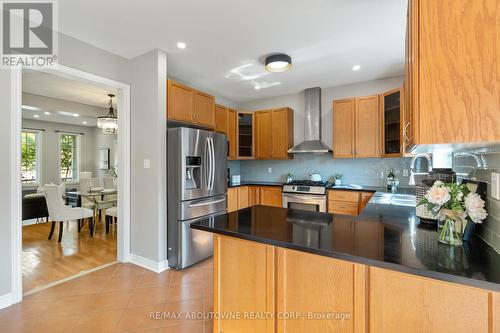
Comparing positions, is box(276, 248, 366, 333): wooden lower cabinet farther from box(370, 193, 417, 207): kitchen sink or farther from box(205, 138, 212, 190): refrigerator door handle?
box(205, 138, 212, 190): refrigerator door handle

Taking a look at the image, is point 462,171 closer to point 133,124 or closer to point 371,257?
point 371,257

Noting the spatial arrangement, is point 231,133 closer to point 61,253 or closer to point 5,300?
point 61,253

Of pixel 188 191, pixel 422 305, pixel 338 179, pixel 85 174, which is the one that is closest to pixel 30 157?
pixel 85 174

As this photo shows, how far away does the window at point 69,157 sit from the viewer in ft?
22.1

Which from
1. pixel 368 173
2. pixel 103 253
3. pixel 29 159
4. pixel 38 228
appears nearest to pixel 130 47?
pixel 103 253

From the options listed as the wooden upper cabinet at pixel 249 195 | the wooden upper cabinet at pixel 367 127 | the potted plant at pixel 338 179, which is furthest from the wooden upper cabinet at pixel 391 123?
the wooden upper cabinet at pixel 249 195

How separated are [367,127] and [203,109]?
2.51 metres

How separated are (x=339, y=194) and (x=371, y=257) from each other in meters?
2.84

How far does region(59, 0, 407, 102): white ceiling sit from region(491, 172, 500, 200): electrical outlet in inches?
65.8

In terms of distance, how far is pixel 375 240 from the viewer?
1180 millimetres

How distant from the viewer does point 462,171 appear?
5.32 ft

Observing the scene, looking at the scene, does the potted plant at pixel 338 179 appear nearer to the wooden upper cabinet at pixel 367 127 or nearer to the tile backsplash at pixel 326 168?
the tile backsplash at pixel 326 168

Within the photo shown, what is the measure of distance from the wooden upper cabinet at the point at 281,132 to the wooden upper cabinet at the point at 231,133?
2.40 ft

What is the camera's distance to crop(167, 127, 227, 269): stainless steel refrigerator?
2.83 meters
